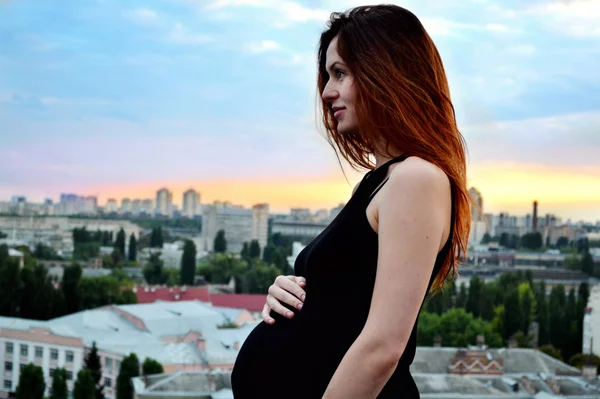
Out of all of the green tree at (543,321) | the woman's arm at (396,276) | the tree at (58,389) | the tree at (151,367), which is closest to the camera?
the woman's arm at (396,276)

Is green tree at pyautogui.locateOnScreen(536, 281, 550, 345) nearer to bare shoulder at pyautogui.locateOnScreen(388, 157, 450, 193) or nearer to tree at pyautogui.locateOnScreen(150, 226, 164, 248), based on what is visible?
bare shoulder at pyautogui.locateOnScreen(388, 157, 450, 193)

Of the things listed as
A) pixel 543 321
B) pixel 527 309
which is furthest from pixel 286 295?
pixel 527 309

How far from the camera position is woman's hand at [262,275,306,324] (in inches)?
36.9

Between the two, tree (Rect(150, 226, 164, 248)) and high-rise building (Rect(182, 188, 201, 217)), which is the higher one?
A: high-rise building (Rect(182, 188, 201, 217))

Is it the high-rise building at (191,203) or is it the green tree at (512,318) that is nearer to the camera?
the green tree at (512,318)

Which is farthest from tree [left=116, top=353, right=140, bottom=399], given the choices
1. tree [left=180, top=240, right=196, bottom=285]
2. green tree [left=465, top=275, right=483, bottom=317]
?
tree [left=180, top=240, right=196, bottom=285]

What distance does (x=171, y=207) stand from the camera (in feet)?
249

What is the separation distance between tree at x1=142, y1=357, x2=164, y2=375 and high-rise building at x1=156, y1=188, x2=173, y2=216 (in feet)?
202

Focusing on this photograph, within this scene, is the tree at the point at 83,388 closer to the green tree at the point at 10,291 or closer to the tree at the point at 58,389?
the tree at the point at 58,389

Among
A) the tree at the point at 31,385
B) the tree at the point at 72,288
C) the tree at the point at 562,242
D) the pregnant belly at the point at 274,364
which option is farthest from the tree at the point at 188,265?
the pregnant belly at the point at 274,364

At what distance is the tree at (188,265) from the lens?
3123cm

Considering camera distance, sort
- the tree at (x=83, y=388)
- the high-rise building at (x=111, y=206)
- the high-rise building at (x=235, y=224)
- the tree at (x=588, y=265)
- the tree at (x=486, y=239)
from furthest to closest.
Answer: the high-rise building at (x=111, y=206) < the high-rise building at (x=235, y=224) < the tree at (x=486, y=239) < the tree at (x=588, y=265) < the tree at (x=83, y=388)

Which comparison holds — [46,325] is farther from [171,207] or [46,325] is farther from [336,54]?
[171,207]

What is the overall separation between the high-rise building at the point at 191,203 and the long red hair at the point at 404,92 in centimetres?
7294
